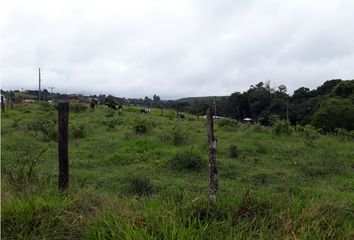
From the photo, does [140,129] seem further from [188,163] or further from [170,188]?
[170,188]

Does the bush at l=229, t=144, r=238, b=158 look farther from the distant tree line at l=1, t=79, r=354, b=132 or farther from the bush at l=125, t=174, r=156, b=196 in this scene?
the distant tree line at l=1, t=79, r=354, b=132

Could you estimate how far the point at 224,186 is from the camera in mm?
7375

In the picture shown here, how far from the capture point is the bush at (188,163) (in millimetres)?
8844

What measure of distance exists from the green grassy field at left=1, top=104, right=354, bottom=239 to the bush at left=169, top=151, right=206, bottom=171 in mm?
21

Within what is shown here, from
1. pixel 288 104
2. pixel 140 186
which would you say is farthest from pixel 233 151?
pixel 288 104

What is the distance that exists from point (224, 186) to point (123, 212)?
11.4 feet

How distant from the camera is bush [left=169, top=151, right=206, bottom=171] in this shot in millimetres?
8844

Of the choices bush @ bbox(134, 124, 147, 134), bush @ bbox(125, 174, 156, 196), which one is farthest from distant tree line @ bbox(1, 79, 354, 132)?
bush @ bbox(125, 174, 156, 196)

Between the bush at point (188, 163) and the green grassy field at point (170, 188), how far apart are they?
0.02m

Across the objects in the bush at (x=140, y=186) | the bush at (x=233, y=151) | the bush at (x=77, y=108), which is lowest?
the bush at (x=140, y=186)

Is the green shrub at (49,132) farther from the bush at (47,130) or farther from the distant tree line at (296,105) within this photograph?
the distant tree line at (296,105)

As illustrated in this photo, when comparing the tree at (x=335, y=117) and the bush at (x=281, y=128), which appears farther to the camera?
the tree at (x=335, y=117)

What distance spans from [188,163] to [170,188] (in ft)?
6.25

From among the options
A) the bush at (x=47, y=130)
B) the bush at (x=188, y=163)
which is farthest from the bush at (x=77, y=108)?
the bush at (x=188, y=163)
